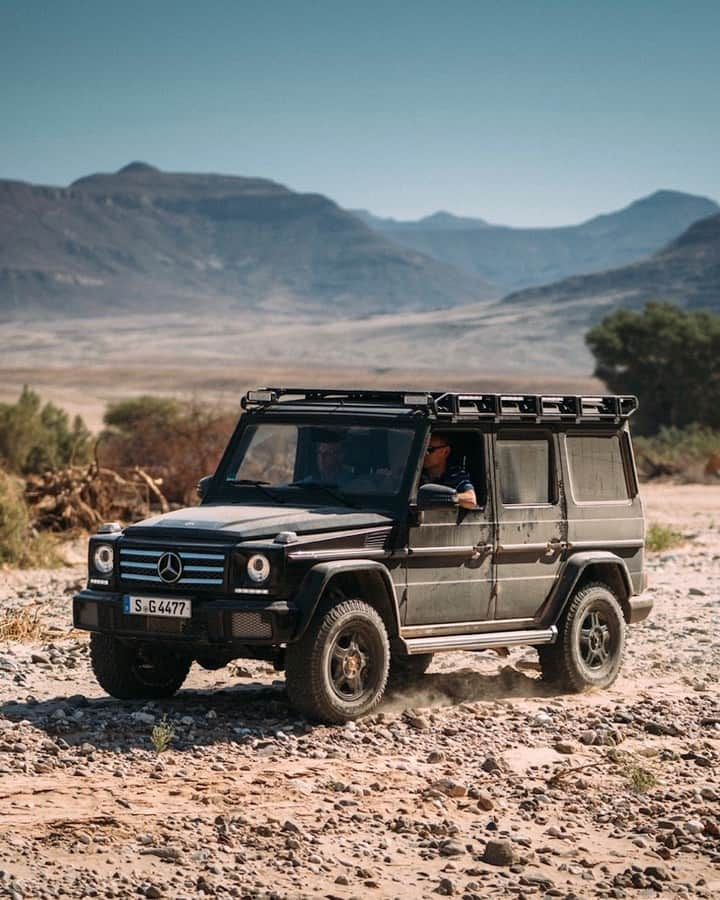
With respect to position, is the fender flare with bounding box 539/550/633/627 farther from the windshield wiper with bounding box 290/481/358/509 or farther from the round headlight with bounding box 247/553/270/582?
the round headlight with bounding box 247/553/270/582

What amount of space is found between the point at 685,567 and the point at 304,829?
11094 mm

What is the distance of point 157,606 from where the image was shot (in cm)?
922

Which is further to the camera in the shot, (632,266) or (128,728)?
(632,266)

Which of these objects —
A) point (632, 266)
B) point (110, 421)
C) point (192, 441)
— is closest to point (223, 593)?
point (192, 441)

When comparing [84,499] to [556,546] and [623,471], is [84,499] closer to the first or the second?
[623,471]

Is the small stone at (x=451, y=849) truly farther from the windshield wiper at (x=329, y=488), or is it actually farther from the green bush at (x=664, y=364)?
the green bush at (x=664, y=364)

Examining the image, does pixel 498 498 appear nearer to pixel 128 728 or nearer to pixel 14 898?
pixel 128 728

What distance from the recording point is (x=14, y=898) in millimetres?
6422

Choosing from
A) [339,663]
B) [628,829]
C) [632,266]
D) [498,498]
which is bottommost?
[628,829]

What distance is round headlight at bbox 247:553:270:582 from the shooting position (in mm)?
9031

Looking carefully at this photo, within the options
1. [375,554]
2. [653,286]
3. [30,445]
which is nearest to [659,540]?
[30,445]

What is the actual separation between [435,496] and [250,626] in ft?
4.64

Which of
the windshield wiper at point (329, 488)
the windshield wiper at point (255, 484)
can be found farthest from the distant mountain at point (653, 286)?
the windshield wiper at point (329, 488)

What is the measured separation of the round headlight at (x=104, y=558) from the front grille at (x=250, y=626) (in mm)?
966
